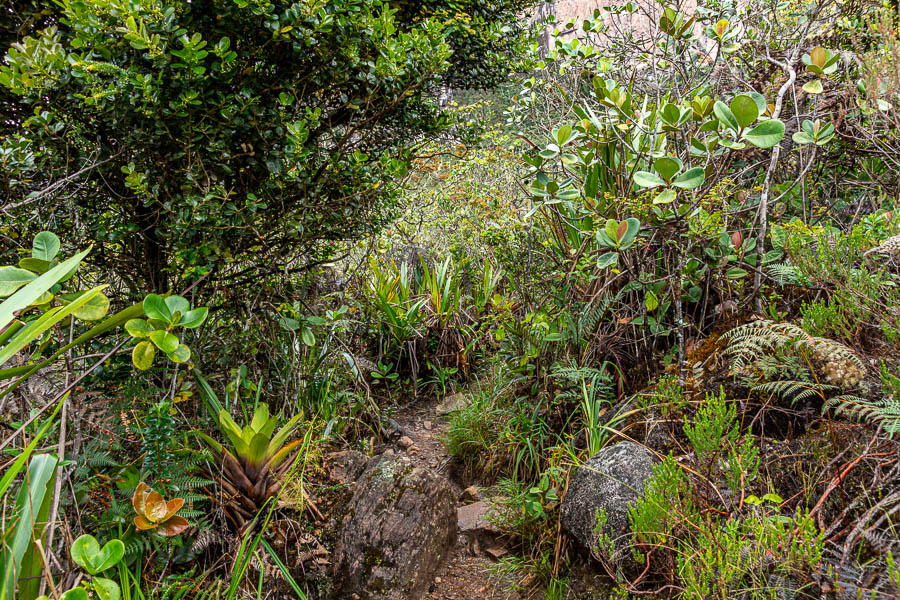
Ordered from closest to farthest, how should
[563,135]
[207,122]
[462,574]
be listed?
1. [207,122]
2. [563,135]
3. [462,574]

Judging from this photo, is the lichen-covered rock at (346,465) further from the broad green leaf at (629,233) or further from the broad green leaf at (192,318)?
the broad green leaf at (629,233)

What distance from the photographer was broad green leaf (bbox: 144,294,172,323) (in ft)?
4.12

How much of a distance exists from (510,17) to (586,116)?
81 cm

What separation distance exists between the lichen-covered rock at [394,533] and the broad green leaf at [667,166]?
1.68m

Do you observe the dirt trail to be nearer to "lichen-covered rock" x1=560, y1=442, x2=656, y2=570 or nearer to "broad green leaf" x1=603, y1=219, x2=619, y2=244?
"lichen-covered rock" x1=560, y1=442, x2=656, y2=570

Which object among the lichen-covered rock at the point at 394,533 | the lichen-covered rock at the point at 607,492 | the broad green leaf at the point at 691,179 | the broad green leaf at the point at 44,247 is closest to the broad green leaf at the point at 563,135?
the broad green leaf at the point at 691,179

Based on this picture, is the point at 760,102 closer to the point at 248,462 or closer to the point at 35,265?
the point at 35,265

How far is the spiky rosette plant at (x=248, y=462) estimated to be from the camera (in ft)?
6.75

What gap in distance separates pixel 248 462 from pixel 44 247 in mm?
1193

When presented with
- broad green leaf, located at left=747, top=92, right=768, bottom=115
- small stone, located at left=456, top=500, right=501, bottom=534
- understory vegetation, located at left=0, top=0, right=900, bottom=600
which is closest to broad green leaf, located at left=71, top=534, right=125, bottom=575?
understory vegetation, located at left=0, top=0, right=900, bottom=600

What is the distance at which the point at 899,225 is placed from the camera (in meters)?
1.61

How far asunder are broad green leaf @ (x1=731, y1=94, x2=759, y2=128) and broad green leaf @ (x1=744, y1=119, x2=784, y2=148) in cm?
4

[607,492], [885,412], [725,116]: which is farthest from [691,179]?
[607,492]

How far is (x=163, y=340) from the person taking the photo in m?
1.24
